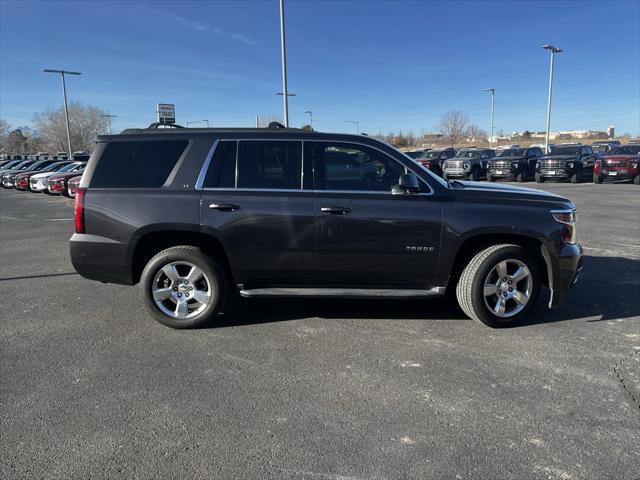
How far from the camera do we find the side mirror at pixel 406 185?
14.1 ft

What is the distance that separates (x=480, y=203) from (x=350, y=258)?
4.36ft

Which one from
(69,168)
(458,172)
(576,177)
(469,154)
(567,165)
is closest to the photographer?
(69,168)

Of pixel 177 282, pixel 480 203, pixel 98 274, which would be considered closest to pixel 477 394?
pixel 480 203

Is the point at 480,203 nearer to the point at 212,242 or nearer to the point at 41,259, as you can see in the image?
the point at 212,242

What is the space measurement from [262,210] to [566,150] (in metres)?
25.5

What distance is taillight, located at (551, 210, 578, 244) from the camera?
4.52 metres

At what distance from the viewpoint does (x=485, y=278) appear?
14.7ft

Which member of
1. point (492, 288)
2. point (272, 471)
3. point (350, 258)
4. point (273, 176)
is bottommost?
point (272, 471)

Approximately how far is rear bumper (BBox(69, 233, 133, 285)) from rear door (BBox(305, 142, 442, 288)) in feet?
6.32

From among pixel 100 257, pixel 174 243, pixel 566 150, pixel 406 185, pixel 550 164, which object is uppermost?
pixel 566 150

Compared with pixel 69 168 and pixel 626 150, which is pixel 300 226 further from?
pixel 626 150

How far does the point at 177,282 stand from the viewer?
182 inches

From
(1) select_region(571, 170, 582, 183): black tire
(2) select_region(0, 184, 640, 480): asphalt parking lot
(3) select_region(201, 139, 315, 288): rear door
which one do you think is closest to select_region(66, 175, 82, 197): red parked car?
(2) select_region(0, 184, 640, 480): asphalt parking lot

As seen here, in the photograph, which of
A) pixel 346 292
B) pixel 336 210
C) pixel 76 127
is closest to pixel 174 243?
pixel 336 210
